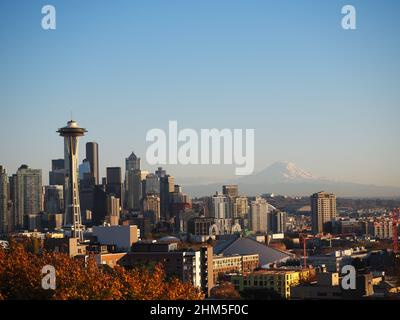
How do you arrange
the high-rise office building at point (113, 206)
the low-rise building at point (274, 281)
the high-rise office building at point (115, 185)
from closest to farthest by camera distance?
1. the low-rise building at point (274, 281)
2. the high-rise office building at point (113, 206)
3. the high-rise office building at point (115, 185)

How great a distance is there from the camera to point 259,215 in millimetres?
34781

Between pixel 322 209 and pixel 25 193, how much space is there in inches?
466

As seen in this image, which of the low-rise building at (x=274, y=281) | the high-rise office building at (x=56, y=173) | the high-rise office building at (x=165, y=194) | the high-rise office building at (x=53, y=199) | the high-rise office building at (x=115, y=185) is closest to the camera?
the low-rise building at (x=274, y=281)

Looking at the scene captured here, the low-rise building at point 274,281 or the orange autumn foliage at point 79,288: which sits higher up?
the orange autumn foliage at point 79,288

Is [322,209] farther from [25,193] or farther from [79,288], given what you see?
[79,288]

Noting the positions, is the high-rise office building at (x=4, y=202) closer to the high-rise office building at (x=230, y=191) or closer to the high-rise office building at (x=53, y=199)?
the high-rise office building at (x=53, y=199)

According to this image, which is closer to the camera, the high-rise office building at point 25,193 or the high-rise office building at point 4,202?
the high-rise office building at point 4,202

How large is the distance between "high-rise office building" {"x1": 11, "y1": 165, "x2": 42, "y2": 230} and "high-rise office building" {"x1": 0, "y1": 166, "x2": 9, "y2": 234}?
0.36 meters

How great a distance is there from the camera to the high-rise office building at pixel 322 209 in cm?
3378

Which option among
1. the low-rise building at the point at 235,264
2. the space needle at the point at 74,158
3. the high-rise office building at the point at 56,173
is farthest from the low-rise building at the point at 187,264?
the high-rise office building at the point at 56,173

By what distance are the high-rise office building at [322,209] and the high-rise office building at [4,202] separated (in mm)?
12031

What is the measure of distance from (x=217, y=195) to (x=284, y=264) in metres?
14.3

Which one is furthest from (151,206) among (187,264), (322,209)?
(187,264)
